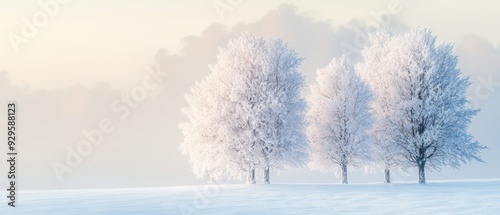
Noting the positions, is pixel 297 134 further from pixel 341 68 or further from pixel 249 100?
pixel 341 68

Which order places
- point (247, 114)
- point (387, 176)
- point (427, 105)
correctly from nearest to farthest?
point (247, 114)
point (427, 105)
point (387, 176)

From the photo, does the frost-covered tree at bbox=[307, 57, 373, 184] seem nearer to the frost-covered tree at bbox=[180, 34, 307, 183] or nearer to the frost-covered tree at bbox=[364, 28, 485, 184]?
the frost-covered tree at bbox=[364, 28, 485, 184]

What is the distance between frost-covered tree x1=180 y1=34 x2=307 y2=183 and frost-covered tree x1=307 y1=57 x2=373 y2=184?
523cm

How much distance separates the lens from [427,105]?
1722 inches

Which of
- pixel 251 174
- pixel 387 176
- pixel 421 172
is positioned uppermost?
pixel 251 174

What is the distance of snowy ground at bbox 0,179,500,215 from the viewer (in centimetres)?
2711

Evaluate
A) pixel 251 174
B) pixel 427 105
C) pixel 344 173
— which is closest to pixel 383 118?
pixel 427 105

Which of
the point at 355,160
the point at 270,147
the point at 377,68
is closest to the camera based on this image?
the point at 270,147

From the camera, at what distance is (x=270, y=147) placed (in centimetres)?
3891

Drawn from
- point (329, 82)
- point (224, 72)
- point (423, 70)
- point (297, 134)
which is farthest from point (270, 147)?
point (423, 70)

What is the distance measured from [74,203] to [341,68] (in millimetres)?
24779

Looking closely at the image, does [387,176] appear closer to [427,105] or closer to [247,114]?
[427,105]

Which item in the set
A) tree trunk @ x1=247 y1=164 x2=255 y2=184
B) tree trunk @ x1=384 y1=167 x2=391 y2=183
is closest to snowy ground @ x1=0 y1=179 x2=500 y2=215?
tree trunk @ x1=247 y1=164 x2=255 y2=184

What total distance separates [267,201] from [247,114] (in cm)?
981
